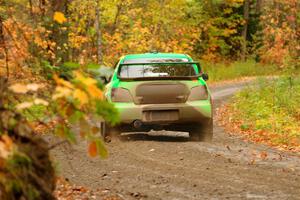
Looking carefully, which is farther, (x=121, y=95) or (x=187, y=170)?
(x=121, y=95)

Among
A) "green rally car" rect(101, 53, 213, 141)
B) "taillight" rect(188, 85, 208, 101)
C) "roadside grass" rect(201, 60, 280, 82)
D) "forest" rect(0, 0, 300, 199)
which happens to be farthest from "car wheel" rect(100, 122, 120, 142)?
"roadside grass" rect(201, 60, 280, 82)

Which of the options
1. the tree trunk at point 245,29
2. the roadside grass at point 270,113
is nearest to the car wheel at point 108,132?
the roadside grass at point 270,113

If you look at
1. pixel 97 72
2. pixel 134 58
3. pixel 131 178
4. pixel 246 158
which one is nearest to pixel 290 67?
pixel 134 58

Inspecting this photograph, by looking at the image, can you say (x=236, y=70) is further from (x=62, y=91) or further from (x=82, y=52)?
(x=62, y=91)

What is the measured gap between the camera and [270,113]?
1719cm

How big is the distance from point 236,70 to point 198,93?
96.9ft

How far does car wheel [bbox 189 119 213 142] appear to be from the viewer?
39.0 feet

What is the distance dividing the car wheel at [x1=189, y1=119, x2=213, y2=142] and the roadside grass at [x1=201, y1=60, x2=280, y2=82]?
25268 millimetres

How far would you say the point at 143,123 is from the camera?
11484mm

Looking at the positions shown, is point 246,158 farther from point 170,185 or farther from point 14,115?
point 14,115

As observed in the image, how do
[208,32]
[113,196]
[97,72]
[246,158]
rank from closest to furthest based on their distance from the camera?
[97,72], [113,196], [246,158], [208,32]

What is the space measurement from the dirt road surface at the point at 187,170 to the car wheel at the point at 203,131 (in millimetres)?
184

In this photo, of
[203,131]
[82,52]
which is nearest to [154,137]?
[203,131]

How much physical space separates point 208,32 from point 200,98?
114 feet
